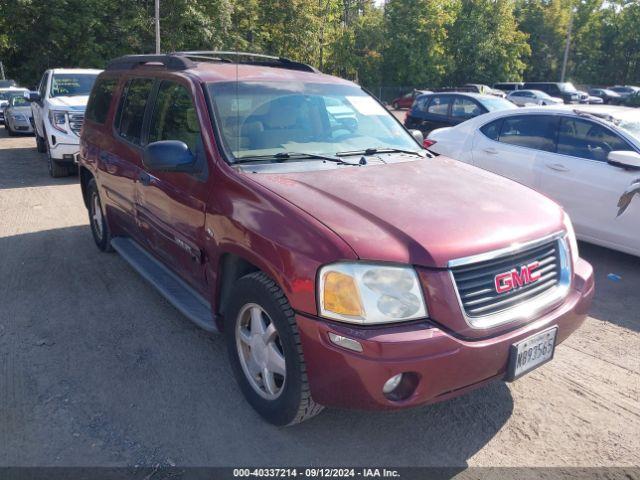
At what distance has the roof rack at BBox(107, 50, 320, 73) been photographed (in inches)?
162

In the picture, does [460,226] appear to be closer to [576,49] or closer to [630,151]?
[630,151]

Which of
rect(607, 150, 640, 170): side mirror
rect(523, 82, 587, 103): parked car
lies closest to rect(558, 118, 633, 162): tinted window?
rect(607, 150, 640, 170): side mirror

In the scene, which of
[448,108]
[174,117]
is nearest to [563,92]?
[448,108]

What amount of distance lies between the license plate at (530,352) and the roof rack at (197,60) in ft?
9.64

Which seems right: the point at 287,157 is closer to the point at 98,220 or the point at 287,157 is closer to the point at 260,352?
the point at 260,352

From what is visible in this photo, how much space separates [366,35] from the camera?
41125 millimetres

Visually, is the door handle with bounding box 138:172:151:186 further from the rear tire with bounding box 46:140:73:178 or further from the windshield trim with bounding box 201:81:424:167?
the rear tire with bounding box 46:140:73:178

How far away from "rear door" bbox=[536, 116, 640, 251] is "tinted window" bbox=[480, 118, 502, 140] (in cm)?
81

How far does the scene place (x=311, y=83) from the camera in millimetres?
4129

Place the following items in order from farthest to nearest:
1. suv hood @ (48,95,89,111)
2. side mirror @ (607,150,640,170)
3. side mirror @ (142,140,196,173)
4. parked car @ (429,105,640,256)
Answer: suv hood @ (48,95,89,111) < parked car @ (429,105,640,256) < side mirror @ (607,150,640,170) < side mirror @ (142,140,196,173)

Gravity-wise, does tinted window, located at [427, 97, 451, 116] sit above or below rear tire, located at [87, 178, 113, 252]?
above

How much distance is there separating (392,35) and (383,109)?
40.0m

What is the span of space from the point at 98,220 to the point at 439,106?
342 inches

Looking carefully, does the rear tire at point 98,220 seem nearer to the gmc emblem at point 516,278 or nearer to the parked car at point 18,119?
the gmc emblem at point 516,278
